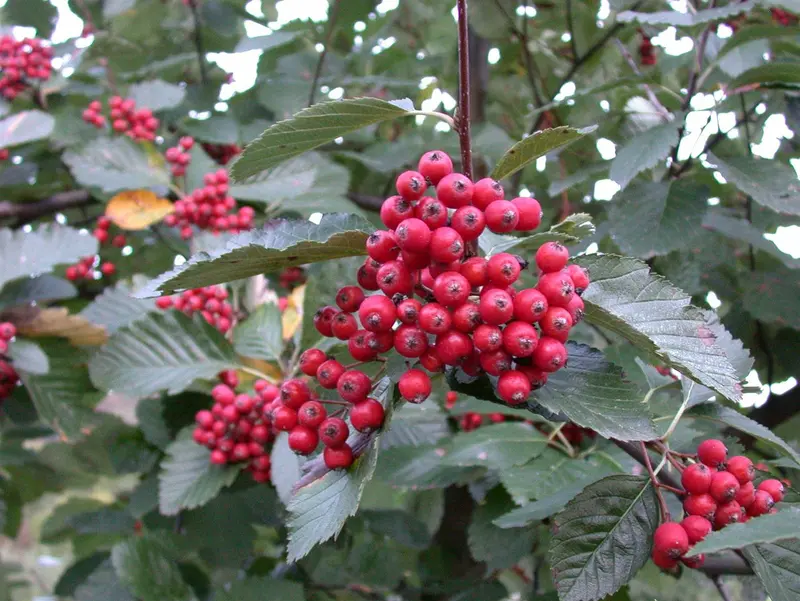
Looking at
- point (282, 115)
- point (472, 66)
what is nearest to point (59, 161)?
point (282, 115)

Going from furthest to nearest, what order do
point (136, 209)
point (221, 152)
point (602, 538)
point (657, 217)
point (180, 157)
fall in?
1. point (221, 152)
2. point (180, 157)
3. point (136, 209)
4. point (657, 217)
5. point (602, 538)

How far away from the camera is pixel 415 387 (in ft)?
3.34

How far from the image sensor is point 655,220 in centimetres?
216

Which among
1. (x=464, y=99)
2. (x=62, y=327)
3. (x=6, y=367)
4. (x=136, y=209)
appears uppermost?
(x=464, y=99)

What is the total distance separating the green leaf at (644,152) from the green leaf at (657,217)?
217 mm

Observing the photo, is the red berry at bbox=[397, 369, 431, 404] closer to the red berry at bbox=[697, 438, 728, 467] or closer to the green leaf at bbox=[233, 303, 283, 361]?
the red berry at bbox=[697, 438, 728, 467]

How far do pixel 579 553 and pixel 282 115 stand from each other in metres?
2.52

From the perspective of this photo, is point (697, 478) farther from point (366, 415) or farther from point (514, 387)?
point (366, 415)

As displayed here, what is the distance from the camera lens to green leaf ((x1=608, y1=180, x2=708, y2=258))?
2.09 meters

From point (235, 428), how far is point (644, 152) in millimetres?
1404

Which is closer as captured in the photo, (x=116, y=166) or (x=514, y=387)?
(x=514, y=387)

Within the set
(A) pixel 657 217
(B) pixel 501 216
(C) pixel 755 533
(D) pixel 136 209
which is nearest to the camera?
(C) pixel 755 533

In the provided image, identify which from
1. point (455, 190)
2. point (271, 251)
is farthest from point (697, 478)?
point (271, 251)

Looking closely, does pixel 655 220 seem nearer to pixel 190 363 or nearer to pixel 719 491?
pixel 719 491
